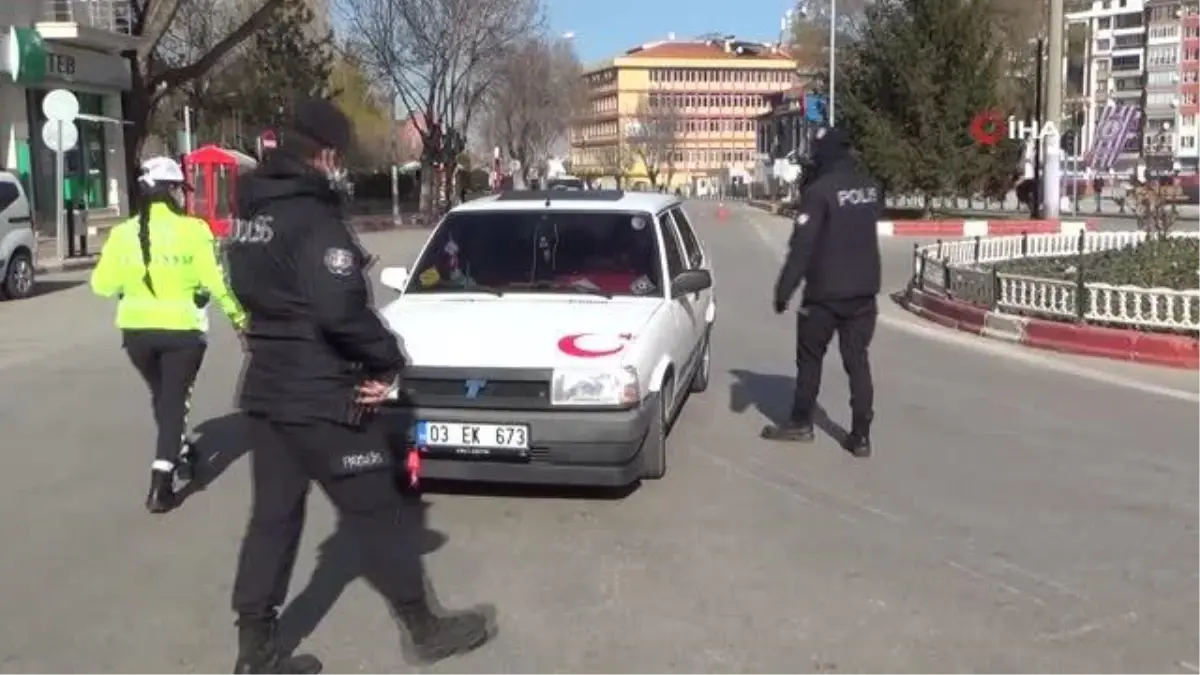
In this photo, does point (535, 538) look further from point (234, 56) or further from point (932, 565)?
point (234, 56)

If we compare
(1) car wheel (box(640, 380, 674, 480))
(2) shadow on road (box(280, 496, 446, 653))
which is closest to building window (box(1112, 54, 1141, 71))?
(1) car wheel (box(640, 380, 674, 480))

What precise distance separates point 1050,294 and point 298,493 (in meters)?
10.4

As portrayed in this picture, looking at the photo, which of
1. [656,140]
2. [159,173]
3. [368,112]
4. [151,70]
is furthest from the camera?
[656,140]

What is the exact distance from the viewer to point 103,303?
18094 mm

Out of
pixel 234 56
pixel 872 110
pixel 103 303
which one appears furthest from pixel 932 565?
pixel 234 56

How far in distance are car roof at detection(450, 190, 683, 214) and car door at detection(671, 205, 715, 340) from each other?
0.32 m

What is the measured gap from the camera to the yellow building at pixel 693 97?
5955 inches

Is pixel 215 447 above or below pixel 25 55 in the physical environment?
below

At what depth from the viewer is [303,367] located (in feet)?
13.4

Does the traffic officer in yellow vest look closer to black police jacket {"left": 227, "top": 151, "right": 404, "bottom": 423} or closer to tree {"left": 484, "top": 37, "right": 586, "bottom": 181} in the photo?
black police jacket {"left": 227, "top": 151, "right": 404, "bottom": 423}

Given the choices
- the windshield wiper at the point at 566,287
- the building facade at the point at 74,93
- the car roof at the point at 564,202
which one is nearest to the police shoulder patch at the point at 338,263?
the windshield wiper at the point at 566,287

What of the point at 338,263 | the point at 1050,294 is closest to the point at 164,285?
the point at 338,263

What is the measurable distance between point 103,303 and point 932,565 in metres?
15.0

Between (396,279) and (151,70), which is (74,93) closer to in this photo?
(151,70)
